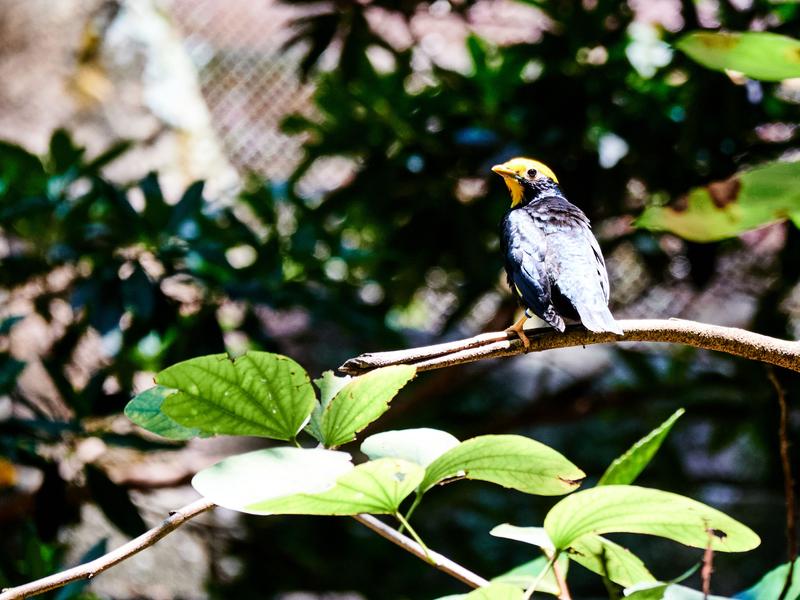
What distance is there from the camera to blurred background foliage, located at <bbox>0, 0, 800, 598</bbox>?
4.95 ft

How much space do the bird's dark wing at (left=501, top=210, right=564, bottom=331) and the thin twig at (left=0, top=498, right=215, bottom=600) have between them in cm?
49

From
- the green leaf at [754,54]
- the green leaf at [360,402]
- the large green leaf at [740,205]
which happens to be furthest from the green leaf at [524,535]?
the green leaf at [754,54]

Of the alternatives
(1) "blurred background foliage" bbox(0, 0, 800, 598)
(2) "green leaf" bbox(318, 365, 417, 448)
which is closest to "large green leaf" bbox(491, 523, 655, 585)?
(2) "green leaf" bbox(318, 365, 417, 448)

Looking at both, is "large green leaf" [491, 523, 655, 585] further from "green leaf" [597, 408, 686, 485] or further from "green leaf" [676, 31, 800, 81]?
"green leaf" [676, 31, 800, 81]

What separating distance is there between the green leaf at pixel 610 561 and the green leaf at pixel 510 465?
9cm

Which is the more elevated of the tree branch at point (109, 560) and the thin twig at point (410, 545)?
the tree branch at point (109, 560)

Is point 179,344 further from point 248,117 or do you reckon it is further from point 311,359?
point 248,117

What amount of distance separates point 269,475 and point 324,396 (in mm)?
92

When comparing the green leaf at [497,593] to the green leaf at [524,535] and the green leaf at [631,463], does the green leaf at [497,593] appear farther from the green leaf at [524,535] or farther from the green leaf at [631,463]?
the green leaf at [631,463]

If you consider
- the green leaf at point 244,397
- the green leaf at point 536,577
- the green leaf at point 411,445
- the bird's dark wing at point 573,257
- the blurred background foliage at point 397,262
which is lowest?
the blurred background foliage at point 397,262

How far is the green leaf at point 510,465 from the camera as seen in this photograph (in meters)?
0.44

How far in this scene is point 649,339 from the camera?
1.85 ft

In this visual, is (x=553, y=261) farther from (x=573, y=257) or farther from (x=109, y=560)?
(x=109, y=560)

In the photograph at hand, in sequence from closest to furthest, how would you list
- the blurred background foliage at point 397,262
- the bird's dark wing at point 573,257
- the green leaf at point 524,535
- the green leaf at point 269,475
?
the green leaf at point 269,475 < the green leaf at point 524,535 < the bird's dark wing at point 573,257 < the blurred background foliage at point 397,262
